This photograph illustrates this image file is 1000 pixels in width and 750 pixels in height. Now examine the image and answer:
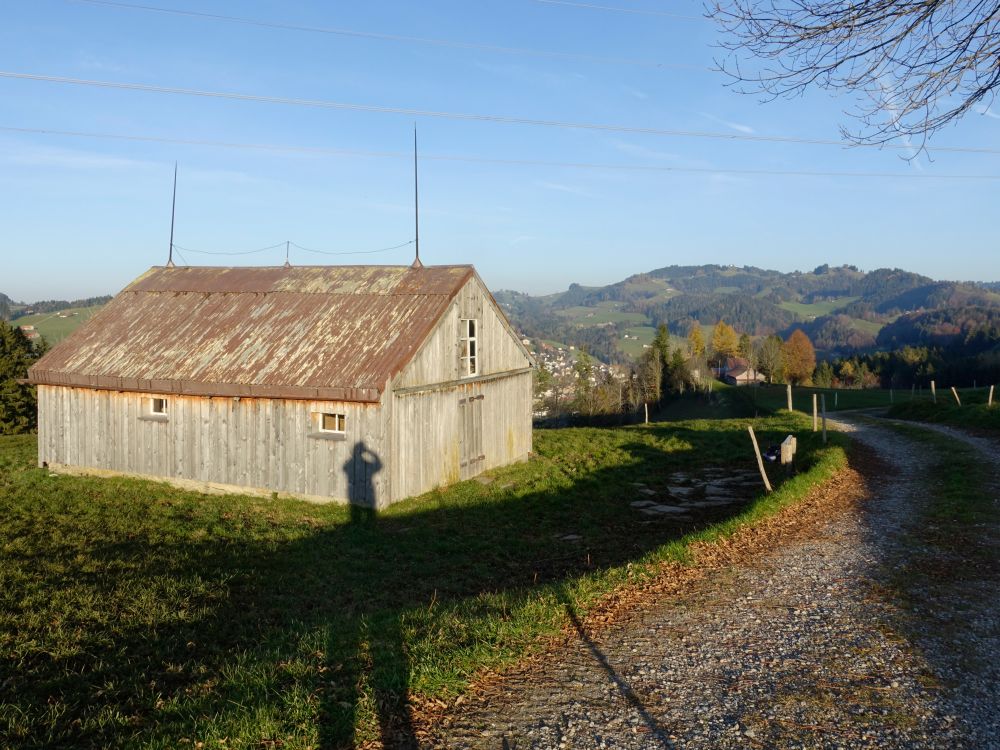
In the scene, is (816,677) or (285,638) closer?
(816,677)

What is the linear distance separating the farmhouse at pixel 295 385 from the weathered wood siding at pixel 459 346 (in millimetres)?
61

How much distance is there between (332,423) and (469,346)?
5212 millimetres

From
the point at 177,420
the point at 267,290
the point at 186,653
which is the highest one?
the point at 267,290

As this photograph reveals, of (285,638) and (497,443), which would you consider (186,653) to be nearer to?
(285,638)

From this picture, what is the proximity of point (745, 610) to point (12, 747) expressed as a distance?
7.55 m

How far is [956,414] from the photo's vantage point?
2867 centimetres

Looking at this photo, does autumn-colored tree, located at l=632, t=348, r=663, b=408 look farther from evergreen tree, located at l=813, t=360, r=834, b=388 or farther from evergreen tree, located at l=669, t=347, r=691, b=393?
evergreen tree, located at l=813, t=360, r=834, b=388

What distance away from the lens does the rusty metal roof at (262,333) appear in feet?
57.6

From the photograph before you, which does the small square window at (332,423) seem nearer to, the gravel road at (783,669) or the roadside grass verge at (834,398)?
the gravel road at (783,669)

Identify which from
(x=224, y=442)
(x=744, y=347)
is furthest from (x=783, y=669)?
(x=744, y=347)

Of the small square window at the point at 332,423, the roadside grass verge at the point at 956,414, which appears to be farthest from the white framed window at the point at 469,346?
the roadside grass verge at the point at 956,414

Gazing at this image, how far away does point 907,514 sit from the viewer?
42.8ft

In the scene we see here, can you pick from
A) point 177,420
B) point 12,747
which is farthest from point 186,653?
point 177,420

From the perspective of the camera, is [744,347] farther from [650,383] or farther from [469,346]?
[469,346]
